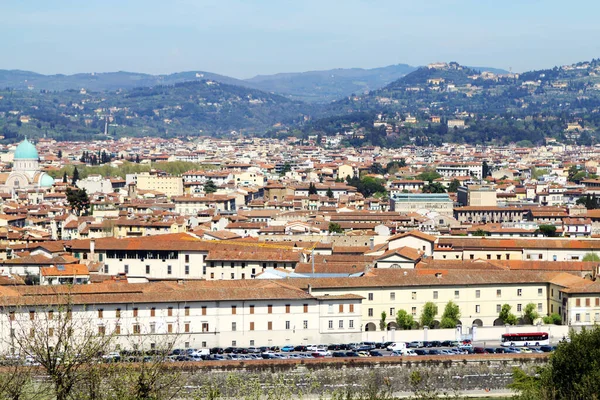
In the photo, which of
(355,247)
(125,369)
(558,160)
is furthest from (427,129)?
(125,369)

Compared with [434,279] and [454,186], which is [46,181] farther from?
[434,279]

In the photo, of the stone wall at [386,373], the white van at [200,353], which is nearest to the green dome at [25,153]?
the white van at [200,353]

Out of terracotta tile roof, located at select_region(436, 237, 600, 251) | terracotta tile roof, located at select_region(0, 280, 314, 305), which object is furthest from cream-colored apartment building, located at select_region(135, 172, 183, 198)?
terracotta tile roof, located at select_region(0, 280, 314, 305)

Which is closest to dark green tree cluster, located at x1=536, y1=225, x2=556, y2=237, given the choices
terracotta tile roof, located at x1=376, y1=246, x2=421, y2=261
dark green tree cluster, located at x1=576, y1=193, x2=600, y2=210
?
terracotta tile roof, located at x1=376, y1=246, x2=421, y2=261

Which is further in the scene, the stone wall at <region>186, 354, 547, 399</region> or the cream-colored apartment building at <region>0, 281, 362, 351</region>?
the cream-colored apartment building at <region>0, 281, 362, 351</region>

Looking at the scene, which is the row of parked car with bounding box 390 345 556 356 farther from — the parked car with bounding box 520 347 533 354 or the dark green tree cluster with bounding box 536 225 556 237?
the dark green tree cluster with bounding box 536 225 556 237

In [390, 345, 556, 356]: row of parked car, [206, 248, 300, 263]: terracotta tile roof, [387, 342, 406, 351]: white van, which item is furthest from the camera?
[206, 248, 300, 263]: terracotta tile roof

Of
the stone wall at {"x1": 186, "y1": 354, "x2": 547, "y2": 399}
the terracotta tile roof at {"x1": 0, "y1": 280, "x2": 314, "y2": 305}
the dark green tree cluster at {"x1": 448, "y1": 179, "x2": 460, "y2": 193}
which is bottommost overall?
the dark green tree cluster at {"x1": 448, "y1": 179, "x2": 460, "y2": 193}

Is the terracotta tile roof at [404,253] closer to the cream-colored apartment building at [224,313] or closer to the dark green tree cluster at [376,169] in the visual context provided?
the cream-colored apartment building at [224,313]

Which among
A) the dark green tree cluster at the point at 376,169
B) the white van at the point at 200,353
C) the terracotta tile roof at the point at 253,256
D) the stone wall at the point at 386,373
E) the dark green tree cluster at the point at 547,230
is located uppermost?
the terracotta tile roof at the point at 253,256

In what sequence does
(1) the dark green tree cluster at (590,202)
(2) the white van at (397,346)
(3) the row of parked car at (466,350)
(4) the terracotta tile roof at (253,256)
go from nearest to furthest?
(3) the row of parked car at (466,350), (2) the white van at (397,346), (4) the terracotta tile roof at (253,256), (1) the dark green tree cluster at (590,202)

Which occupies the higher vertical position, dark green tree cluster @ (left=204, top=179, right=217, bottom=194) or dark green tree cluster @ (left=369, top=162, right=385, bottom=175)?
dark green tree cluster @ (left=204, top=179, right=217, bottom=194)

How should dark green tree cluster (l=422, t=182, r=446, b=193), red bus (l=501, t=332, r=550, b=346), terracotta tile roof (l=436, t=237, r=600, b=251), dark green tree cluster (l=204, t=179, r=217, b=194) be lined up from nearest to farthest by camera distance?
red bus (l=501, t=332, r=550, b=346) < terracotta tile roof (l=436, t=237, r=600, b=251) < dark green tree cluster (l=204, t=179, r=217, b=194) < dark green tree cluster (l=422, t=182, r=446, b=193)
